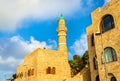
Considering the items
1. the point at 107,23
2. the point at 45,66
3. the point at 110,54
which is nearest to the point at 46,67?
A: the point at 45,66

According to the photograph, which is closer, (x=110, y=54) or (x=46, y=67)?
(x=110, y=54)

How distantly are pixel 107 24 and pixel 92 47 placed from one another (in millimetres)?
5741

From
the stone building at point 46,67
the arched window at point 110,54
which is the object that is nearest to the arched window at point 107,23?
the arched window at point 110,54

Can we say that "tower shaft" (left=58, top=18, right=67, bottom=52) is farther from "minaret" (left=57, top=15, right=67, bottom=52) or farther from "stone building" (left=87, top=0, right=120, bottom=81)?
"stone building" (left=87, top=0, right=120, bottom=81)

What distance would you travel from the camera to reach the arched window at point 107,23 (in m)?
24.4

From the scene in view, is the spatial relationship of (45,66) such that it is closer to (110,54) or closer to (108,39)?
(110,54)

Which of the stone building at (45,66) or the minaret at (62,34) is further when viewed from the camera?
the minaret at (62,34)

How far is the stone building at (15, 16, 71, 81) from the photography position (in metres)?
35.6

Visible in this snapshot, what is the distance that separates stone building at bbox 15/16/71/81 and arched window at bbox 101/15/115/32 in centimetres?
1454

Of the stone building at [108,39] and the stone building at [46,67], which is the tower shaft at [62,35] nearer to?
the stone building at [46,67]

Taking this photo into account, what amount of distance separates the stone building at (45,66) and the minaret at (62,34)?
5.09ft

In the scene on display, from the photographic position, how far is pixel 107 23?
25.1m

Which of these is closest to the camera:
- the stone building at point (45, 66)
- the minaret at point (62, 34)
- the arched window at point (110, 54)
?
the arched window at point (110, 54)

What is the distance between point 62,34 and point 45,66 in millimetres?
10823
